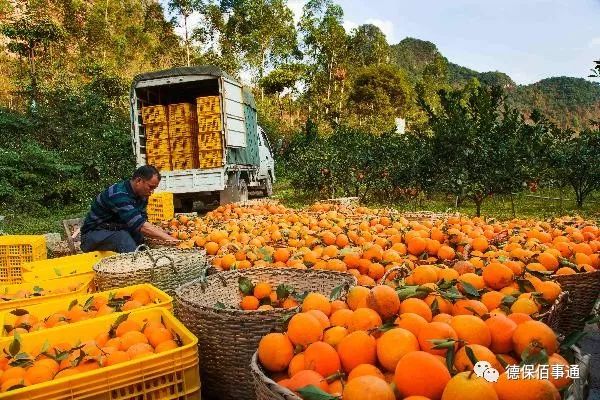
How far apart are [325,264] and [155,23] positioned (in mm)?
34861

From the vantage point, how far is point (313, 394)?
149 centimetres

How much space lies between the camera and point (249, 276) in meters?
3.37

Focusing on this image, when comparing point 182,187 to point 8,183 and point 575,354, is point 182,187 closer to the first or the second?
point 8,183

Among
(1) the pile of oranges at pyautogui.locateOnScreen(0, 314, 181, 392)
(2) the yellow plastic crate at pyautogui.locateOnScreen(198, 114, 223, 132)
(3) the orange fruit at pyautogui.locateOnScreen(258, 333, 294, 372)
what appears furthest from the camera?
(2) the yellow plastic crate at pyautogui.locateOnScreen(198, 114, 223, 132)

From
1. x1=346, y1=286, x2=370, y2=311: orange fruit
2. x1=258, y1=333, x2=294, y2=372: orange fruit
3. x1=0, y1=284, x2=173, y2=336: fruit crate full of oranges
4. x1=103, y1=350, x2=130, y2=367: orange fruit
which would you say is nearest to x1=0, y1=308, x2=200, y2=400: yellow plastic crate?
x1=103, y1=350, x2=130, y2=367: orange fruit

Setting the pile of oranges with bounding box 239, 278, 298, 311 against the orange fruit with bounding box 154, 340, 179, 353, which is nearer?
the orange fruit with bounding box 154, 340, 179, 353

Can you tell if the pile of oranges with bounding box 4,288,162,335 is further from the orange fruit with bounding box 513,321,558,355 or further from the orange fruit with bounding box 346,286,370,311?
the orange fruit with bounding box 513,321,558,355

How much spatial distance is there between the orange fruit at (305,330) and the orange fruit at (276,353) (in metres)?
0.04

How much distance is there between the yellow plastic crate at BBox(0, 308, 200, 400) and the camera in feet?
6.19

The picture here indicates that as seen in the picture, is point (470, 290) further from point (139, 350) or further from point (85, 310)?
point (85, 310)

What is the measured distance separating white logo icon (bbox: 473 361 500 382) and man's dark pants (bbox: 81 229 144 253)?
163 inches

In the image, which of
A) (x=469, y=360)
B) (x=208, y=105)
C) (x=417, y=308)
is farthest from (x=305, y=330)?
(x=208, y=105)

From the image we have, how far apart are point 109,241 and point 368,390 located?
4.22m

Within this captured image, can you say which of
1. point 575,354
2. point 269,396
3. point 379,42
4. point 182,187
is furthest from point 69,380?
point 379,42
